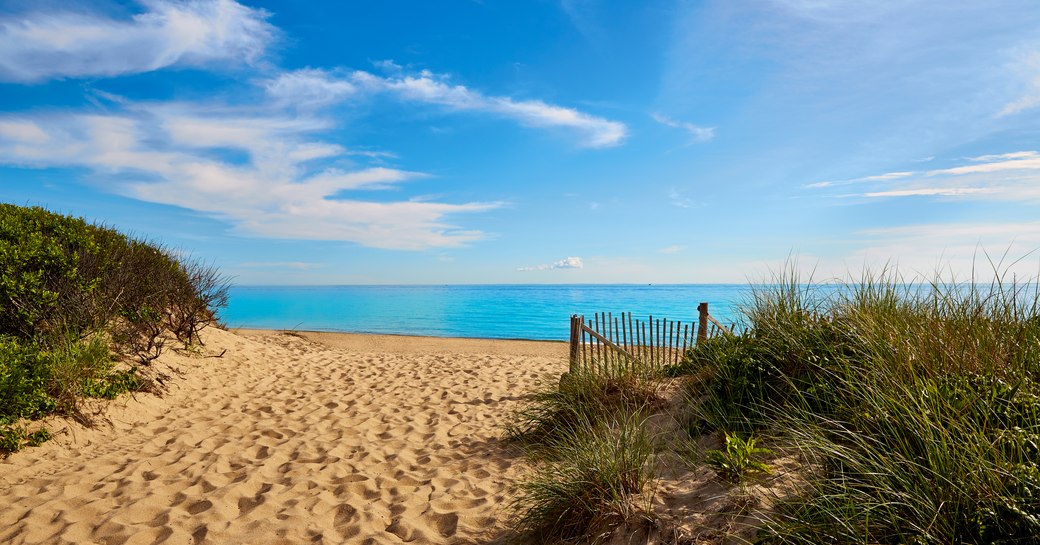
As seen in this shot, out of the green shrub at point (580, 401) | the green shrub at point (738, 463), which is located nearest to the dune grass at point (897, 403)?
the green shrub at point (738, 463)

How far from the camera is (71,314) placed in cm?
774

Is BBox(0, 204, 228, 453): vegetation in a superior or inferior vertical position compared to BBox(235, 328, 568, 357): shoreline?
superior

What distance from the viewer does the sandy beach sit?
13.1ft

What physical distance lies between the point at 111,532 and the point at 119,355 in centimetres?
561

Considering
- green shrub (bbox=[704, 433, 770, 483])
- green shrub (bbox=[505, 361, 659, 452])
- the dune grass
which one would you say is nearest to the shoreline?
green shrub (bbox=[505, 361, 659, 452])

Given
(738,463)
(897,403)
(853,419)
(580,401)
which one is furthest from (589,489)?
(580,401)

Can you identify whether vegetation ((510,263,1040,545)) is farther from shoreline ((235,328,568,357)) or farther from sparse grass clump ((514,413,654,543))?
shoreline ((235,328,568,357))

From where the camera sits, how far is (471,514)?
4.21 metres

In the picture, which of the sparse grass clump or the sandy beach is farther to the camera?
the sandy beach

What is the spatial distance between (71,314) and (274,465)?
500 centimetres

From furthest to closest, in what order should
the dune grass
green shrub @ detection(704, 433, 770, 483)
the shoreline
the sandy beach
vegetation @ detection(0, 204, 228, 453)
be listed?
1. the shoreline
2. vegetation @ detection(0, 204, 228, 453)
3. the sandy beach
4. green shrub @ detection(704, 433, 770, 483)
5. the dune grass

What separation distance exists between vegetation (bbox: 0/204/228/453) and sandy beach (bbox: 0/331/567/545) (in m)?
0.42

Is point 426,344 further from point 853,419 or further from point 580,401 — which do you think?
point 853,419

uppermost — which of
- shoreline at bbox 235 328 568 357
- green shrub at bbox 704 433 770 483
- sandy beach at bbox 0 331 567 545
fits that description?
green shrub at bbox 704 433 770 483
